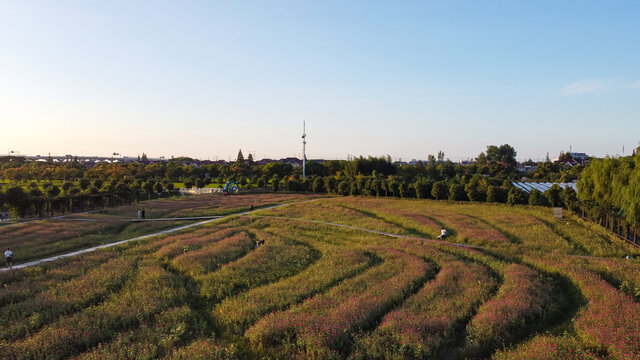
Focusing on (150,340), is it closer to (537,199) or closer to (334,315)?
(334,315)

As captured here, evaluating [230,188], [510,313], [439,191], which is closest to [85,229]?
[510,313]

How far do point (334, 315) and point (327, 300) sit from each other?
82.2 inches

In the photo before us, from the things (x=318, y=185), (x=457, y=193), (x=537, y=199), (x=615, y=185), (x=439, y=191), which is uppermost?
(x=615, y=185)

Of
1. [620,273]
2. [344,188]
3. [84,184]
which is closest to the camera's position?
[620,273]

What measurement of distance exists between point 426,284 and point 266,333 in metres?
9.60

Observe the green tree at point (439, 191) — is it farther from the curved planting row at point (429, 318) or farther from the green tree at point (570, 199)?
the curved planting row at point (429, 318)

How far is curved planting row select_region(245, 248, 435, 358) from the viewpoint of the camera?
12.7 meters

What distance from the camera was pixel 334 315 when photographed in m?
14.6

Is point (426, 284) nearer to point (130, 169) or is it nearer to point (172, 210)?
point (172, 210)

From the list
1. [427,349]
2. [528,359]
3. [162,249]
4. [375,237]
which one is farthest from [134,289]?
[375,237]

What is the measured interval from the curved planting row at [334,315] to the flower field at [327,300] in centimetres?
7

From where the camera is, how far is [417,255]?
2600 cm

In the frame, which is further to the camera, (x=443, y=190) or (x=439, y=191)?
(x=443, y=190)

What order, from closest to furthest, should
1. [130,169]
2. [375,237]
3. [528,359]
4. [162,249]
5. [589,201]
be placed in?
[528,359] < [162,249] < [375,237] < [589,201] < [130,169]
